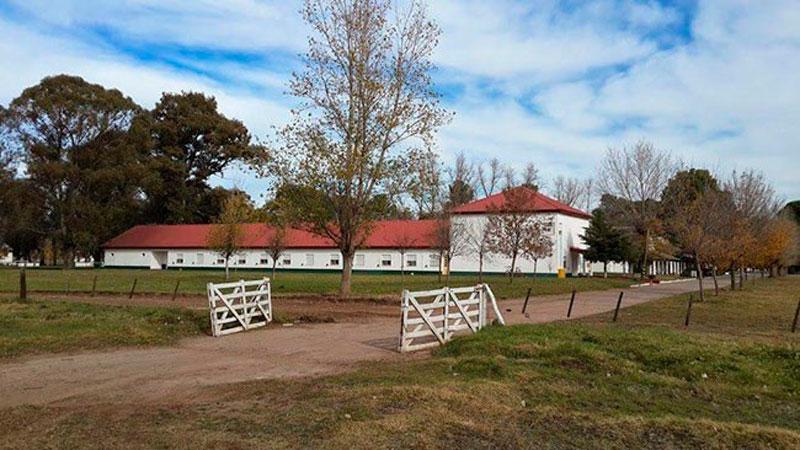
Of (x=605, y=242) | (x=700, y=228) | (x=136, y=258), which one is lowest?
(x=136, y=258)

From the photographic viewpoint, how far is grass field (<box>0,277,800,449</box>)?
6.34 meters

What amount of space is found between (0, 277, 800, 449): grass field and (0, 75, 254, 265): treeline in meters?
59.6

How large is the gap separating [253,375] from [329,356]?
7.27 ft

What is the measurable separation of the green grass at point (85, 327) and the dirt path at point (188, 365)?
0.88 meters

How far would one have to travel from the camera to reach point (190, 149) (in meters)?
73.7

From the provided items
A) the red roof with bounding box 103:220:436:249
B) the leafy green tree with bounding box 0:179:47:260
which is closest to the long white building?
the red roof with bounding box 103:220:436:249

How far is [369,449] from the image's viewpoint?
5.91 metres

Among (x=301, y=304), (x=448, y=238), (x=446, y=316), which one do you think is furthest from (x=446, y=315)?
(x=448, y=238)

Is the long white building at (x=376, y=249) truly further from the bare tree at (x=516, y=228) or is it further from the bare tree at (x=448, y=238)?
the bare tree at (x=516, y=228)

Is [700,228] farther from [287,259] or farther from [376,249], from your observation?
[287,259]

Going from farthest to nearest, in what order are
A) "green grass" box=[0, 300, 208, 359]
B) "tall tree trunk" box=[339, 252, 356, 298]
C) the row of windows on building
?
the row of windows on building, "tall tree trunk" box=[339, 252, 356, 298], "green grass" box=[0, 300, 208, 359]

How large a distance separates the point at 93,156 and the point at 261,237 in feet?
57.8

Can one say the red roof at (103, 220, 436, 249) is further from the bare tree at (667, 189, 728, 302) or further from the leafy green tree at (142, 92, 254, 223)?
the bare tree at (667, 189, 728, 302)

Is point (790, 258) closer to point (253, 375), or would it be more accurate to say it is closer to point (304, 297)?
point (304, 297)
